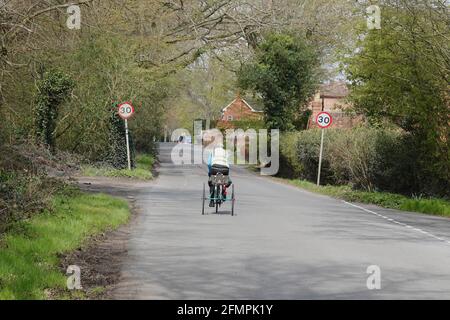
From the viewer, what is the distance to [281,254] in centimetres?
1327

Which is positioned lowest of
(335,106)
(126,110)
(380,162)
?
(380,162)

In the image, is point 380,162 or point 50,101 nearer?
point 380,162

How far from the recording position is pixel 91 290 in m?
9.91

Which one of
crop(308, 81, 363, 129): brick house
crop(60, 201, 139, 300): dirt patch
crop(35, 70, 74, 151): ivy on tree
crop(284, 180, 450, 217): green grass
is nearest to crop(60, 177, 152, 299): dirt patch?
crop(60, 201, 139, 300): dirt patch

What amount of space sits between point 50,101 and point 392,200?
1520 centimetres

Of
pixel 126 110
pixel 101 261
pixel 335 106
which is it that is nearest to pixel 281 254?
pixel 101 261

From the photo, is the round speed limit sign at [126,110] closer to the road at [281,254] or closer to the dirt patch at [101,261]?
the road at [281,254]

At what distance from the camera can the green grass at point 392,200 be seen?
85.0 feet

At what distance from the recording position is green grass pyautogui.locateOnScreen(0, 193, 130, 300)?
9625mm

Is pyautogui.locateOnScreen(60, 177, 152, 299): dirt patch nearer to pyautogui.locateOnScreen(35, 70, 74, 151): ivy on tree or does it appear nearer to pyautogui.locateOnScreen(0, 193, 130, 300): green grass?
pyautogui.locateOnScreen(0, 193, 130, 300): green grass

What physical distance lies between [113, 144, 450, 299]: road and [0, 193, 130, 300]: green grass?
845 mm

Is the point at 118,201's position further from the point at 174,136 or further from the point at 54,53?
the point at 174,136

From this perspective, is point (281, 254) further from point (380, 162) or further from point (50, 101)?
point (50, 101)

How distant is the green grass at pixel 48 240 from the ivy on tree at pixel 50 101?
513 inches
